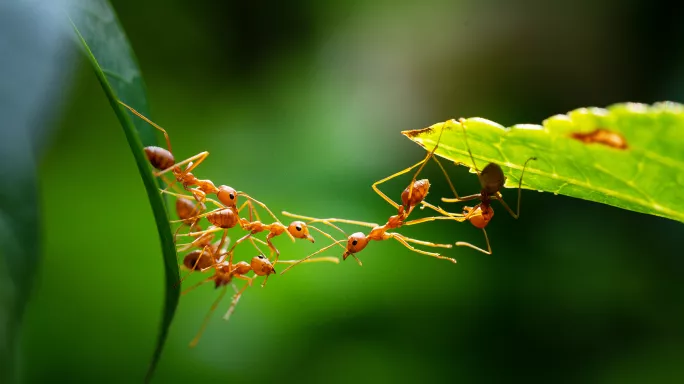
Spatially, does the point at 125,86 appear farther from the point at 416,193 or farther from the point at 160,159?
the point at 416,193

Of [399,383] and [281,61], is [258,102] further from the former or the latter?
[399,383]

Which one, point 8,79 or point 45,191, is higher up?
point 8,79

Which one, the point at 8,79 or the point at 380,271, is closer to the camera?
the point at 8,79

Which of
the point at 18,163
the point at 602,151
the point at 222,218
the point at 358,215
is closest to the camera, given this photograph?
the point at 602,151

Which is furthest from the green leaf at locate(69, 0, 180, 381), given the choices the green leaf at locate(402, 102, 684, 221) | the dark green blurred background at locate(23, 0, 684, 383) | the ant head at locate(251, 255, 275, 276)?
the dark green blurred background at locate(23, 0, 684, 383)

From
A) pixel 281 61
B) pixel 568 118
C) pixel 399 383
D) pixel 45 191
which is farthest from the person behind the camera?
pixel 281 61

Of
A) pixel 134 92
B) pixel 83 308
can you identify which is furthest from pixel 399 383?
pixel 134 92

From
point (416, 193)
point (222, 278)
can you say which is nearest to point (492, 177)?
point (416, 193)

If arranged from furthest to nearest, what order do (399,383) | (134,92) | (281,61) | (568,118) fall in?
(281,61) < (399,383) < (134,92) < (568,118)
